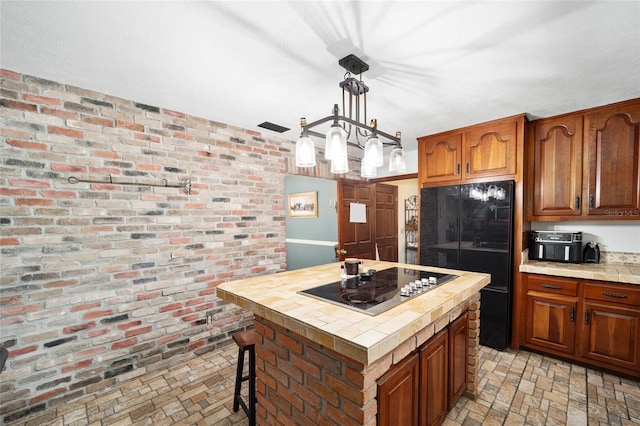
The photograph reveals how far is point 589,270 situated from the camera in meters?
2.39

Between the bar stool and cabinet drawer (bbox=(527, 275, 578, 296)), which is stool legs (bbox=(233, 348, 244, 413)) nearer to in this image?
the bar stool

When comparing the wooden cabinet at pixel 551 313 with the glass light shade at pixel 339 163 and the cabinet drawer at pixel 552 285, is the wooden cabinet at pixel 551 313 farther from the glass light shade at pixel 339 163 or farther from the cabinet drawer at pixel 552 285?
the glass light shade at pixel 339 163

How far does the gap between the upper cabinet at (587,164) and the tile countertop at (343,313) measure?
1.58 m

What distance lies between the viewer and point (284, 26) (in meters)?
1.39

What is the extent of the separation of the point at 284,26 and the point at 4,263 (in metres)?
2.34

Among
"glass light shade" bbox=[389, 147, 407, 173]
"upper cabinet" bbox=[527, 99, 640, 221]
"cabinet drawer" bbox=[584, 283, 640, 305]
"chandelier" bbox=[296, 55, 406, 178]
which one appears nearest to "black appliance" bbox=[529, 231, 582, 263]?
"upper cabinet" bbox=[527, 99, 640, 221]

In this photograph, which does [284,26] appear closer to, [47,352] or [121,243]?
[121,243]

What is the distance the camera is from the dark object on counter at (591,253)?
265cm

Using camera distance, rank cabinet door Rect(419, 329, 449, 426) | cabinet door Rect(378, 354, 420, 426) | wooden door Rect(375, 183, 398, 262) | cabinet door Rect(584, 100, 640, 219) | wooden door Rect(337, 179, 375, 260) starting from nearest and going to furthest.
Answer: cabinet door Rect(378, 354, 420, 426) < cabinet door Rect(419, 329, 449, 426) < cabinet door Rect(584, 100, 640, 219) < wooden door Rect(337, 179, 375, 260) < wooden door Rect(375, 183, 398, 262)

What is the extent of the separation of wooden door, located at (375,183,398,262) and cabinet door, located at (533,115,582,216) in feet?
6.64

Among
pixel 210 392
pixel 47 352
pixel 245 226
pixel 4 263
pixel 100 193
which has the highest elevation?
pixel 100 193

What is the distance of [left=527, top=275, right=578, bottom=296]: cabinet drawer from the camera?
244cm

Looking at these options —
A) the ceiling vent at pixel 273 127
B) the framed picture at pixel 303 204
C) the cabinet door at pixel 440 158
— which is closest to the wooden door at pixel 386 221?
the cabinet door at pixel 440 158

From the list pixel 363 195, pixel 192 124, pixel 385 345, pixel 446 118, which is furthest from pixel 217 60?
pixel 363 195
